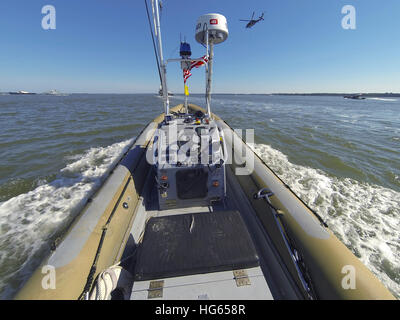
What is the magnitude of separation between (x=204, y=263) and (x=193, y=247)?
0.74 feet

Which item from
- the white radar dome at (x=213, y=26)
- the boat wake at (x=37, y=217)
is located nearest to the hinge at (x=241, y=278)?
the boat wake at (x=37, y=217)

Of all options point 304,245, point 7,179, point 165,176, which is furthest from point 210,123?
point 7,179

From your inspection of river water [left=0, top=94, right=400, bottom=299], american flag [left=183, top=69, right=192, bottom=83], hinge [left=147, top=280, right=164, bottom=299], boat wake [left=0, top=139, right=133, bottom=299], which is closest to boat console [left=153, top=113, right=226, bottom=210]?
hinge [left=147, top=280, right=164, bottom=299]

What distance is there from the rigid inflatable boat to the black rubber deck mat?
0.01 metres

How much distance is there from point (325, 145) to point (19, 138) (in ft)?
57.4

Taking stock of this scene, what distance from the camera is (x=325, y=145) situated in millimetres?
9469

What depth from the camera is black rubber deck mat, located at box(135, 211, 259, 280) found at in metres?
1.75

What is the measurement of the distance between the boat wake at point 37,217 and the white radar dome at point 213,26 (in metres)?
5.47

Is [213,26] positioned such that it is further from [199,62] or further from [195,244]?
[195,244]

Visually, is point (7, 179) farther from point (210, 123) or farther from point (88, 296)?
point (210, 123)

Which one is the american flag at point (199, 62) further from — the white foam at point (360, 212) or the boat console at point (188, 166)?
the white foam at point (360, 212)

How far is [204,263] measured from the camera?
1772 mm

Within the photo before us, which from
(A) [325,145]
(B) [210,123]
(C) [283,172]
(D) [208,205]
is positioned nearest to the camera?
(D) [208,205]

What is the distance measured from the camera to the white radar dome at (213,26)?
12.7ft
